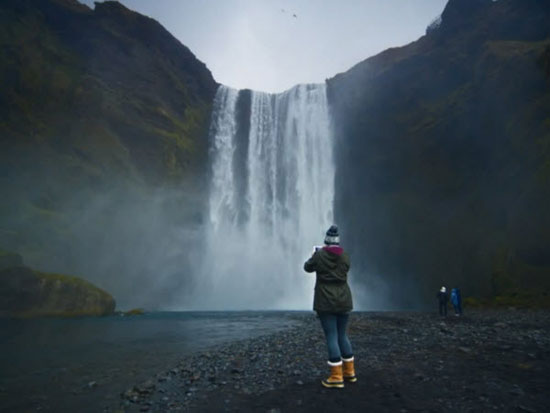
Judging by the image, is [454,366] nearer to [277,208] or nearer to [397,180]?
[397,180]

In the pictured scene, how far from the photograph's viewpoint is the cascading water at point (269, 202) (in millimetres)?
41906

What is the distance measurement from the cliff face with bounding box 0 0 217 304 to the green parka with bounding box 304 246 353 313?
34.6m

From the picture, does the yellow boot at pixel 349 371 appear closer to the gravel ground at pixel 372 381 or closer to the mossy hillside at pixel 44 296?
the gravel ground at pixel 372 381

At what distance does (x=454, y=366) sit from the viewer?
258 inches

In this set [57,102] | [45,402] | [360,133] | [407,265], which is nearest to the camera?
[45,402]

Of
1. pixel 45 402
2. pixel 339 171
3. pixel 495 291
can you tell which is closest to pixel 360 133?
pixel 339 171

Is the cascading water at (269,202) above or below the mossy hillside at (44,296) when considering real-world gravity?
above

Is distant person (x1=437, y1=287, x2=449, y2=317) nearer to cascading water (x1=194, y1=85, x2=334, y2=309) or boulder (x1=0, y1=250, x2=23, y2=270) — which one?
cascading water (x1=194, y1=85, x2=334, y2=309)

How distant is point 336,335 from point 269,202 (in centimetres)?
4137

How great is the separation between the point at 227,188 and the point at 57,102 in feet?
73.8

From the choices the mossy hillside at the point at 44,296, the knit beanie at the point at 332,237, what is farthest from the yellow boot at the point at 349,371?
the mossy hillside at the point at 44,296

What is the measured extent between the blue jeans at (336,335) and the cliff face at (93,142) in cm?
3472

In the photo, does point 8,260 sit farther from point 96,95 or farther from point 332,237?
point 332,237

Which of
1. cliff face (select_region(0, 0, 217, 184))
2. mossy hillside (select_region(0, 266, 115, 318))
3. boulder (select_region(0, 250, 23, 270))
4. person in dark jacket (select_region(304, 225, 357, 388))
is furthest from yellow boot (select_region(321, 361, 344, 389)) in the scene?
cliff face (select_region(0, 0, 217, 184))
